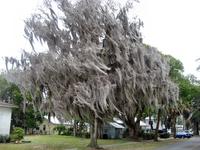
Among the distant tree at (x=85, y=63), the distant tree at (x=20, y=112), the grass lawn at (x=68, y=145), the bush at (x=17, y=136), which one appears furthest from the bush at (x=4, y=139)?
the distant tree at (x=20, y=112)

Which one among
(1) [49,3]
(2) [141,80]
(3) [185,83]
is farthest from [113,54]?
(3) [185,83]

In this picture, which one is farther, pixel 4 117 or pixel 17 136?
pixel 4 117

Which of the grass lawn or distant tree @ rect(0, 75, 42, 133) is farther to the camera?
distant tree @ rect(0, 75, 42, 133)

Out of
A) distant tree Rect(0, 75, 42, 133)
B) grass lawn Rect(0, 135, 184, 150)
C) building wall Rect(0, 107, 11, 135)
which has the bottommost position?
grass lawn Rect(0, 135, 184, 150)

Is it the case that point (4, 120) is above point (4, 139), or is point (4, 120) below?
above

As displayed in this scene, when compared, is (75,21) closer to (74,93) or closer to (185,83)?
(74,93)

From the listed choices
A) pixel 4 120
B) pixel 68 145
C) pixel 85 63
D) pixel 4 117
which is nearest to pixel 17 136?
pixel 4 120

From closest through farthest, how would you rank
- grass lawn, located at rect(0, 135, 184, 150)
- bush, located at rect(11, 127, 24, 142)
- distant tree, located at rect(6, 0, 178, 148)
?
distant tree, located at rect(6, 0, 178, 148) → grass lawn, located at rect(0, 135, 184, 150) → bush, located at rect(11, 127, 24, 142)

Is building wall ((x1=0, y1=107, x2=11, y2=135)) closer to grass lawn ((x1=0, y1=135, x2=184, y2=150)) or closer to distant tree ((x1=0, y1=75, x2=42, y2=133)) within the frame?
grass lawn ((x1=0, y1=135, x2=184, y2=150))

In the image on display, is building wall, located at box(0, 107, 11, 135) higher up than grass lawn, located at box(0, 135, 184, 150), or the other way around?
building wall, located at box(0, 107, 11, 135)

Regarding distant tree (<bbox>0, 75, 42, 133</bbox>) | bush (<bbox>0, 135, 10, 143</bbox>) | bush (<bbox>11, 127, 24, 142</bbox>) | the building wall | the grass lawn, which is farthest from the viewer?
distant tree (<bbox>0, 75, 42, 133</bbox>)

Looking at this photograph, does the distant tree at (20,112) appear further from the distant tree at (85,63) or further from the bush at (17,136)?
the distant tree at (85,63)

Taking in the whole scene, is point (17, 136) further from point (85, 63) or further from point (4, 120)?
point (85, 63)

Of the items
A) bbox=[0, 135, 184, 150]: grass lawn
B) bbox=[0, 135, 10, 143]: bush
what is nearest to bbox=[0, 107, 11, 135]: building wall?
bbox=[0, 135, 10, 143]: bush
